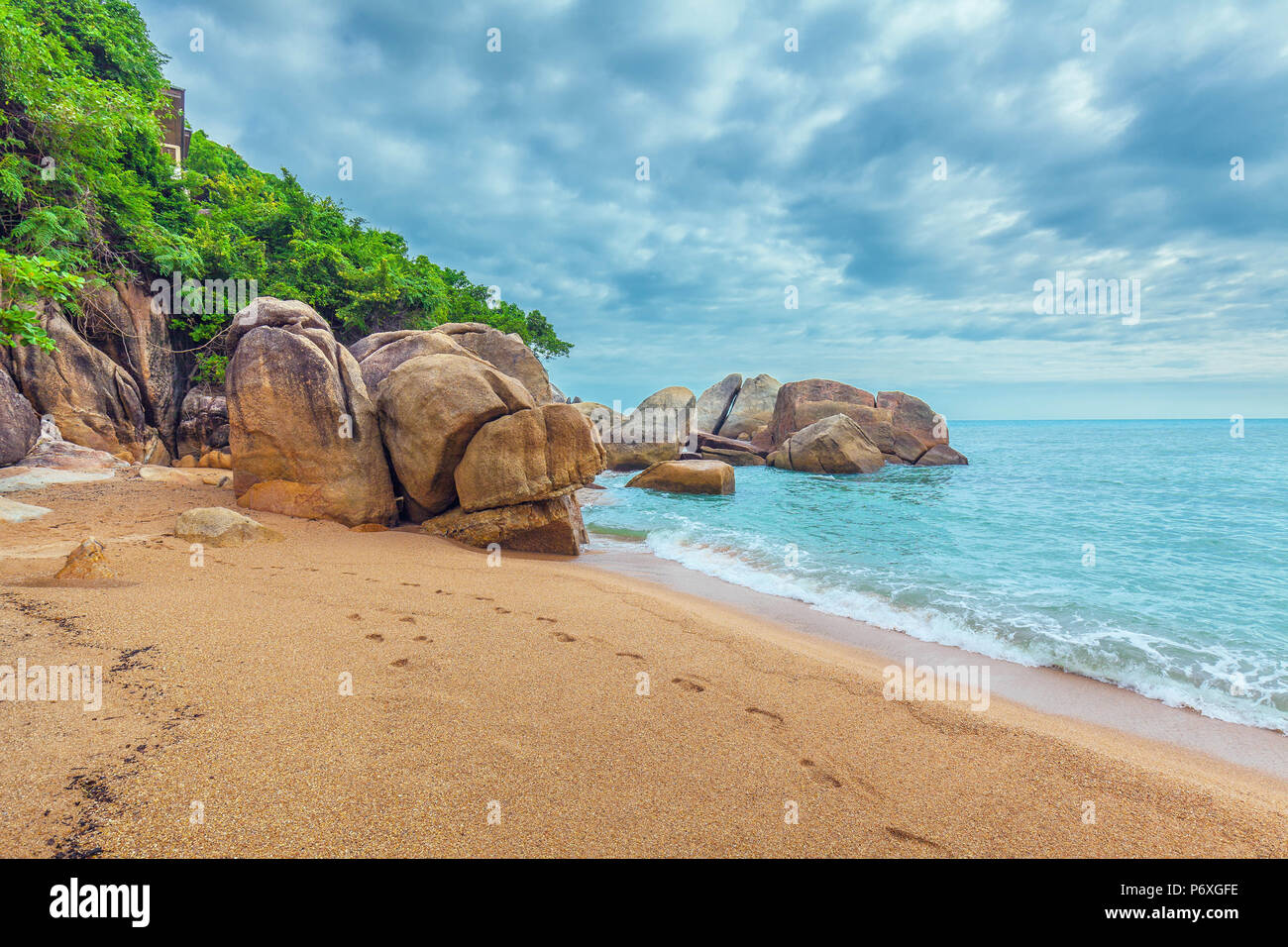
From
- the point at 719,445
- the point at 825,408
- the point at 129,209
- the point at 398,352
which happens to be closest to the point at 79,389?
the point at 129,209

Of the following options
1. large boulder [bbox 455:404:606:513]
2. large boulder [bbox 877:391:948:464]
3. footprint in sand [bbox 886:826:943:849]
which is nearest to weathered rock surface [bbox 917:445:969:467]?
large boulder [bbox 877:391:948:464]

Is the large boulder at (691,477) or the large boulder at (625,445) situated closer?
the large boulder at (691,477)

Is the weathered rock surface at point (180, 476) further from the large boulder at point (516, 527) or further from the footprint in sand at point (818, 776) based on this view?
the footprint in sand at point (818, 776)

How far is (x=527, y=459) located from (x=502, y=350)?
9.55 m

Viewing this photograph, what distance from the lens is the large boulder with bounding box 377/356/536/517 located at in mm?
9195

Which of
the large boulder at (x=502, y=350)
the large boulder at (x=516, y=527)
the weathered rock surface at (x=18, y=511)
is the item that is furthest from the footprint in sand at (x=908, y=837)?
the large boulder at (x=502, y=350)

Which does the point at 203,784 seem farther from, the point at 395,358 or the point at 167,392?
the point at 167,392

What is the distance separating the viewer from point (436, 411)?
9180 millimetres

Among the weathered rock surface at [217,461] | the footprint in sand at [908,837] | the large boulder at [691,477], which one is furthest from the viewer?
the large boulder at [691,477]

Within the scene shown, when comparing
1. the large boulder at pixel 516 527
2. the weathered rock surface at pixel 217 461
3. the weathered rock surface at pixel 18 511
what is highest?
the weathered rock surface at pixel 217 461

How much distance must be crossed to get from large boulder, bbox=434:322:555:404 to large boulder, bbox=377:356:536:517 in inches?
314

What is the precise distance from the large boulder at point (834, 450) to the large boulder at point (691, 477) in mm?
7864

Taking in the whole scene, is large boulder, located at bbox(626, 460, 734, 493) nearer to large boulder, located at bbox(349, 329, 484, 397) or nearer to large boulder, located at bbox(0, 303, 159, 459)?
large boulder, located at bbox(349, 329, 484, 397)

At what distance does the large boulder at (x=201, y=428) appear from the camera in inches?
608
